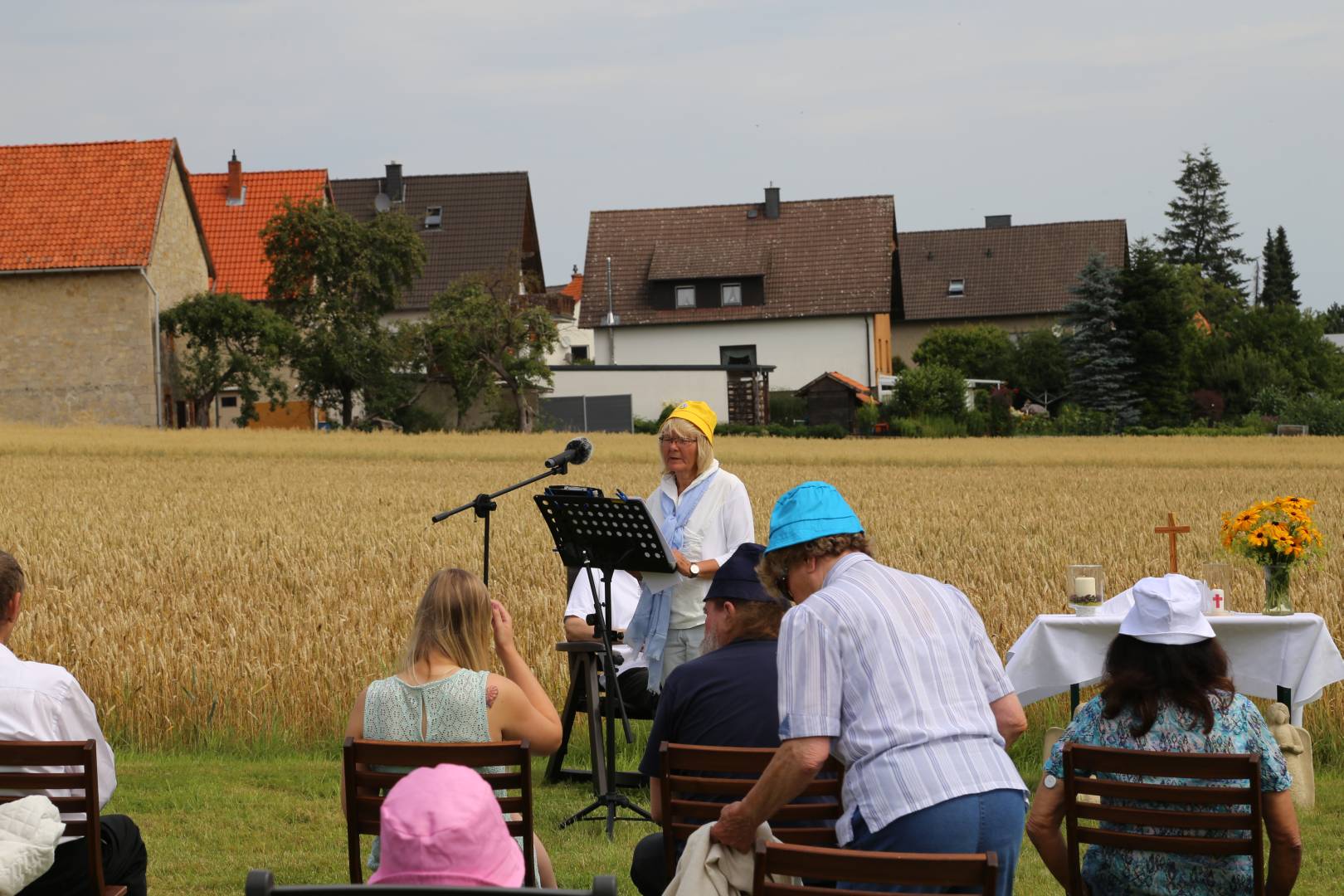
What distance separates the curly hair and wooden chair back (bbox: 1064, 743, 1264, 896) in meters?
0.80

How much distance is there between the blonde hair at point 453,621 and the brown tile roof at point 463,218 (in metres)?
61.2

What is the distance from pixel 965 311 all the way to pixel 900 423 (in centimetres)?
2441

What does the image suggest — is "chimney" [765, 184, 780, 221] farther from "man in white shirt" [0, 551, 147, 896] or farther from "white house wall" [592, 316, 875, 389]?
"man in white shirt" [0, 551, 147, 896]

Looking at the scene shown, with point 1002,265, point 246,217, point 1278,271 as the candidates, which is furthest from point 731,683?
point 1278,271

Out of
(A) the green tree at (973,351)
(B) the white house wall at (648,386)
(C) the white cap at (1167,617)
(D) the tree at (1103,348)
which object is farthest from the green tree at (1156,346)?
(C) the white cap at (1167,617)

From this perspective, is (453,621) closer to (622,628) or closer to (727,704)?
(727,704)

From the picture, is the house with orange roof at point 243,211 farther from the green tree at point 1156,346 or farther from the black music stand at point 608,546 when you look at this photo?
the black music stand at point 608,546

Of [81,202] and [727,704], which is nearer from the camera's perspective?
[727,704]

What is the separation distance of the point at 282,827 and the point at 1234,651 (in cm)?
441

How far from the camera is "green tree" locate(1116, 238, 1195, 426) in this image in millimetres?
53906

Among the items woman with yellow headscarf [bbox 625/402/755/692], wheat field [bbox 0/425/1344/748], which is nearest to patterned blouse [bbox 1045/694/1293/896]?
woman with yellow headscarf [bbox 625/402/755/692]

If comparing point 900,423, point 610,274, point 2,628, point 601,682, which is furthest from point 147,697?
point 610,274

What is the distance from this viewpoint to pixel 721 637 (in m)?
4.40

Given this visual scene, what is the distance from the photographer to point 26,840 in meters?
3.89
